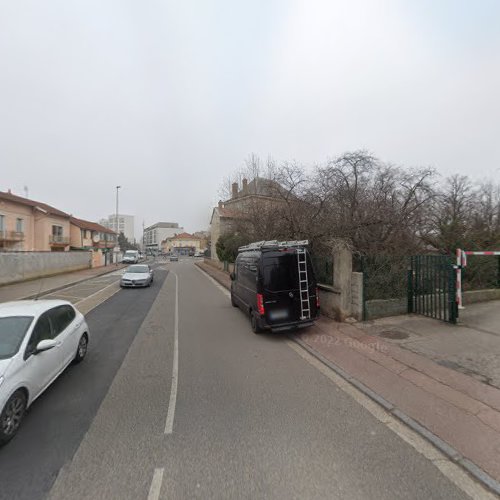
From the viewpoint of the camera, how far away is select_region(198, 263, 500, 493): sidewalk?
285 centimetres

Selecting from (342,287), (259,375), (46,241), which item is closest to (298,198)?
(342,287)

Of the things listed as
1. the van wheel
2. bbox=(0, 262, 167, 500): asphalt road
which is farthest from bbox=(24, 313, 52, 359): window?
the van wheel

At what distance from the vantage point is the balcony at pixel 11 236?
2847cm

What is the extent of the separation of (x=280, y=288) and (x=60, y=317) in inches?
177

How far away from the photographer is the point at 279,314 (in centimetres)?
655

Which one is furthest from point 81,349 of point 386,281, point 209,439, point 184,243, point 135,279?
point 184,243

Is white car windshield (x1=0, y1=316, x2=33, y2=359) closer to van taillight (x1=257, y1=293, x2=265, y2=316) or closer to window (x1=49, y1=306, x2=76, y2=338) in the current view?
window (x1=49, y1=306, x2=76, y2=338)

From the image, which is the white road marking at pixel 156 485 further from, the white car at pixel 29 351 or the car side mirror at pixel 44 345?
the car side mirror at pixel 44 345

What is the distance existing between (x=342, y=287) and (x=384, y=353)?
7.75 feet

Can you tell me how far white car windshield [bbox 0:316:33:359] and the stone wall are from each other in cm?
1633

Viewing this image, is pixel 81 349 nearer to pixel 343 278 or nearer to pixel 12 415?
pixel 12 415

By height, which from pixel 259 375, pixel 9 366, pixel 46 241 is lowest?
pixel 259 375

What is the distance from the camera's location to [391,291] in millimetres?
7945

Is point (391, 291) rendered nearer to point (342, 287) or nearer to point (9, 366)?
point (342, 287)
